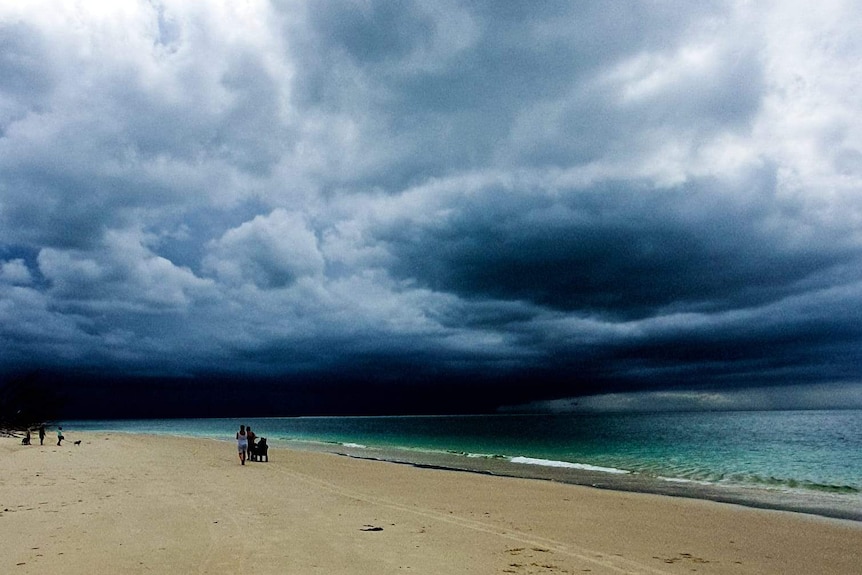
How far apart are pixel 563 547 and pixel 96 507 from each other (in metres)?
12.6

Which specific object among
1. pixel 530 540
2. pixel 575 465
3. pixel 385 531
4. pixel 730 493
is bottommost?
pixel 575 465

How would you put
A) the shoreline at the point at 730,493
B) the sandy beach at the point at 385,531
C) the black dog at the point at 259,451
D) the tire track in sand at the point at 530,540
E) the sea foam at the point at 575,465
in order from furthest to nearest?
the sea foam at the point at 575,465 < the black dog at the point at 259,451 < the shoreline at the point at 730,493 < the tire track in sand at the point at 530,540 < the sandy beach at the point at 385,531

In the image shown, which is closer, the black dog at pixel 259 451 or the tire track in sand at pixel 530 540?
the tire track in sand at pixel 530 540

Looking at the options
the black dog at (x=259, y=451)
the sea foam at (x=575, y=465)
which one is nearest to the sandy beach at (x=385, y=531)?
the black dog at (x=259, y=451)

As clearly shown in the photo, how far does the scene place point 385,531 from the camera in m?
13.0

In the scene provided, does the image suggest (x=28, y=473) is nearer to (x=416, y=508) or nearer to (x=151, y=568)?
(x=416, y=508)

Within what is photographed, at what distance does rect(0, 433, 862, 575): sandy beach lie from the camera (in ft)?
33.0

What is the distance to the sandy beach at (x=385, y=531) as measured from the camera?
10.0 m

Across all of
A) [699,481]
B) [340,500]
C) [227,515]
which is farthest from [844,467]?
[227,515]

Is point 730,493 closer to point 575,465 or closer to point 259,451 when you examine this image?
point 575,465

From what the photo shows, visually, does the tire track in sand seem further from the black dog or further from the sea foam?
the sea foam

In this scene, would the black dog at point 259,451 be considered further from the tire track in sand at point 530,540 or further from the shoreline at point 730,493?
the tire track in sand at point 530,540

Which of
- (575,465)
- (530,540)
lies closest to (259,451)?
(575,465)

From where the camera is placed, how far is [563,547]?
1201 cm
